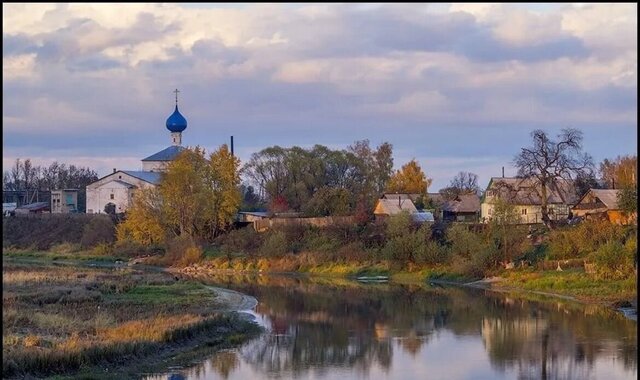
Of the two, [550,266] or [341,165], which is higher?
[341,165]

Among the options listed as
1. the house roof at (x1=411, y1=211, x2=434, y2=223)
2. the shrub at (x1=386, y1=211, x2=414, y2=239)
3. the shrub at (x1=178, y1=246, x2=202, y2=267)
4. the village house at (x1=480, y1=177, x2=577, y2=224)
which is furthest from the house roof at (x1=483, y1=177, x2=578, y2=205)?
the shrub at (x1=178, y1=246, x2=202, y2=267)

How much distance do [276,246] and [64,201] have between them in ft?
124

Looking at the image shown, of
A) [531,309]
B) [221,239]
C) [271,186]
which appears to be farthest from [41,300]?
[271,186]

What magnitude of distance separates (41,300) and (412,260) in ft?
74.7

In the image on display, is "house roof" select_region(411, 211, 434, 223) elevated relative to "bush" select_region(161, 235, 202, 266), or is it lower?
elevated

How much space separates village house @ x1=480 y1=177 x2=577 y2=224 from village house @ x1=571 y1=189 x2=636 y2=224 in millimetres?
1192

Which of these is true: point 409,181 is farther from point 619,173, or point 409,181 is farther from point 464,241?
point 464,241

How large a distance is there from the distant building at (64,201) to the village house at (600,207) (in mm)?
49389

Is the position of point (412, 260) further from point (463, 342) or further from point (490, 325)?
point (463, 342)

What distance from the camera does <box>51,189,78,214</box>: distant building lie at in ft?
282

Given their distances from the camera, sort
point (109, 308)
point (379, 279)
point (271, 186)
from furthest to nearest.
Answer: point (271, 186)
point (379, 279)
point (109, 308)

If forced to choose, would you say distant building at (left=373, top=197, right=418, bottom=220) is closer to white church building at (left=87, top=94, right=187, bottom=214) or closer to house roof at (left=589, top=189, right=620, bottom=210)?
house roof at (left=589, top=189, right=620, bottom=210)

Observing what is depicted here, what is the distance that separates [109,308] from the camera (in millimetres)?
29844

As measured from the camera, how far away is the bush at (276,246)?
5531 centimetres
